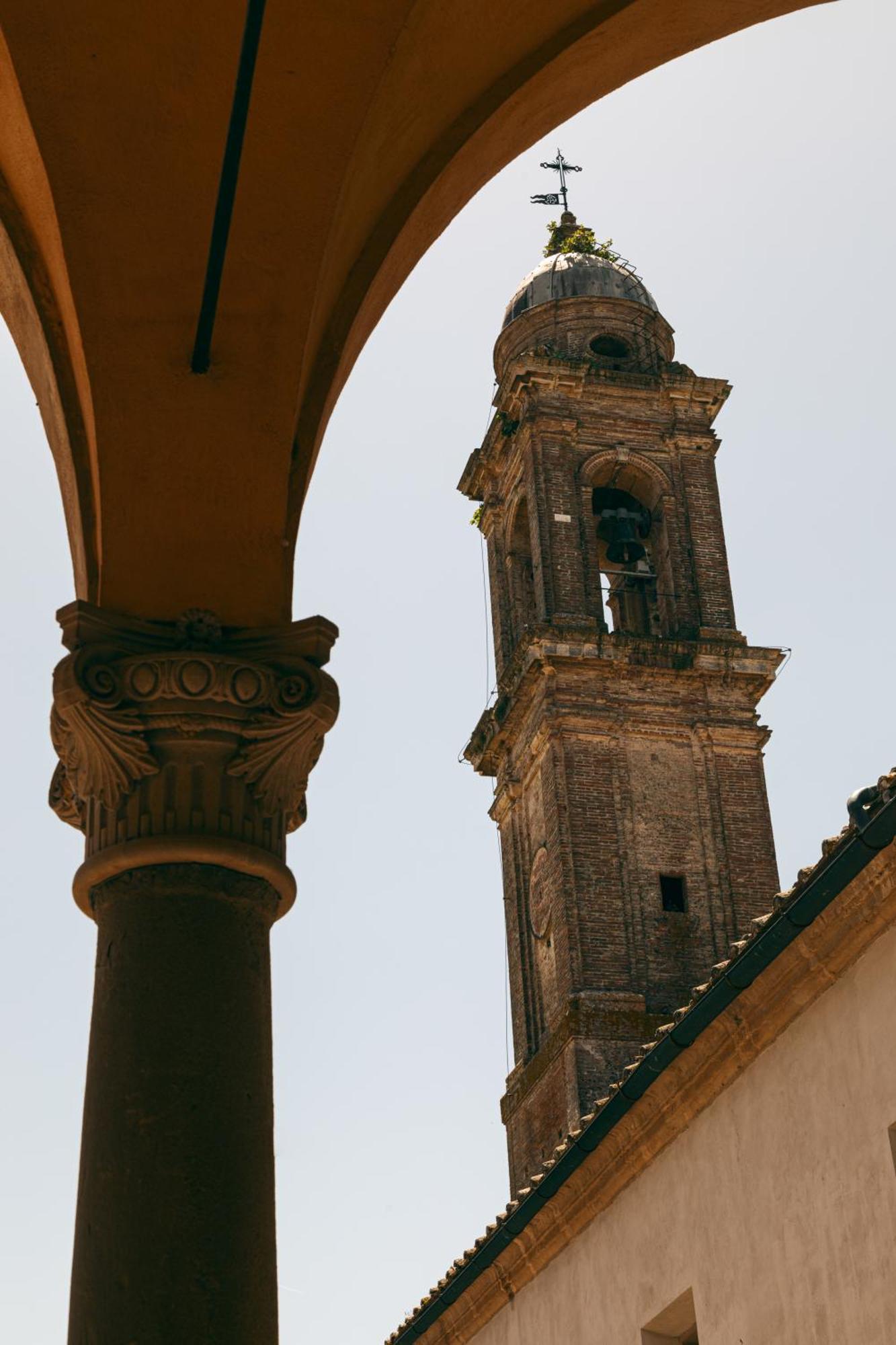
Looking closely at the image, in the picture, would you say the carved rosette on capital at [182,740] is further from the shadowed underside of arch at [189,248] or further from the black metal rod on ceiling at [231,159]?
the black metal rod on ceiling at [231,159]

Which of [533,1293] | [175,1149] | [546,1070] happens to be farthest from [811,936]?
[546,1070]

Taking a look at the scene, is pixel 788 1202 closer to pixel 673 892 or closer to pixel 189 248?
pixel 189 248

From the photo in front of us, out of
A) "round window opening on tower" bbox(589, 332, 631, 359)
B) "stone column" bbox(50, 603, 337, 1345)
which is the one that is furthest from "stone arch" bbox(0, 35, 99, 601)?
"round window opening on tower" bbox(589, 332, 631, 359)

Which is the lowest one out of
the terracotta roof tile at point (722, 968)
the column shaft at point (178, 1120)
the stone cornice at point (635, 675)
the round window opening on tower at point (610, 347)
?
the column shaft at point (178, 1120)

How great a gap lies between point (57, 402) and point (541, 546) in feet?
94.2

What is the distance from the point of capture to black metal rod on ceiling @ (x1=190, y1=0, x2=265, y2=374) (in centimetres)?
402

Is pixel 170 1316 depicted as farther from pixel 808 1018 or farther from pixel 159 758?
pixel 808 1018

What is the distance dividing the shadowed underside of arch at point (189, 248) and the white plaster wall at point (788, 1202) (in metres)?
4.86

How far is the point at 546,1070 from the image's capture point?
29703 mm

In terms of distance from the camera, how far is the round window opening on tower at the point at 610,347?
118 ft

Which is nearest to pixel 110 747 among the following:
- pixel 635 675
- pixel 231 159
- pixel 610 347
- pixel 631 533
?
pixel 231 159

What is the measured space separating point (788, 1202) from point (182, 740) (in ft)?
19.4

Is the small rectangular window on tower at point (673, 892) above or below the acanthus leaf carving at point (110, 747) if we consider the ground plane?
above

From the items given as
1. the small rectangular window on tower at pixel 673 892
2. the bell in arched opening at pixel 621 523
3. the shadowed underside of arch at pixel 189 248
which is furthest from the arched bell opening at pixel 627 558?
the shadowed underside of arch at pixel 189 248
